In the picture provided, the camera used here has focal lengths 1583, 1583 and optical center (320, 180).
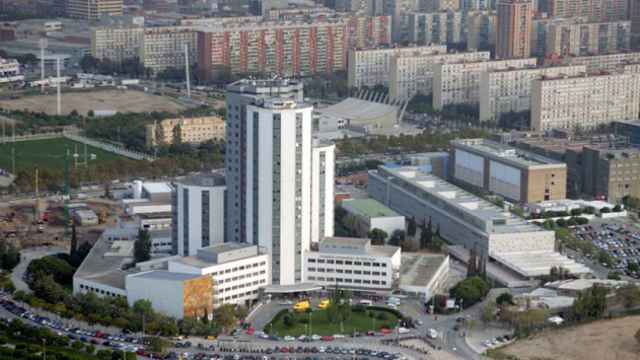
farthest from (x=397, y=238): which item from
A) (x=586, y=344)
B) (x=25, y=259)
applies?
(x=25, y=259)

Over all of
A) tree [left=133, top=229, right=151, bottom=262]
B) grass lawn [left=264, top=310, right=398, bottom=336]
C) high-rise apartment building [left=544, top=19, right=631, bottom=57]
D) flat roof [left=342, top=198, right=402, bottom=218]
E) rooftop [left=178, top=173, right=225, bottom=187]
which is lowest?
grass lawn [left=264, top=310, right=398, bottom=336]

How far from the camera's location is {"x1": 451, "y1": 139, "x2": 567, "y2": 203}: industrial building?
21.7m

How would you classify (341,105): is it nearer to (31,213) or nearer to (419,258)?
(31,213)

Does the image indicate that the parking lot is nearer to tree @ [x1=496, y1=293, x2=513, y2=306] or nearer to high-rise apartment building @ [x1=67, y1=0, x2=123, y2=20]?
tree @ [x1=496, y1=293, x2=513, y2=306]

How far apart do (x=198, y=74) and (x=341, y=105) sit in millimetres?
5084

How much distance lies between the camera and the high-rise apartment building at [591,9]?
37.4 m

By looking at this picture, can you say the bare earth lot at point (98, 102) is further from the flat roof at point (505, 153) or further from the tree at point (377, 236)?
the tree at point (377, 236)

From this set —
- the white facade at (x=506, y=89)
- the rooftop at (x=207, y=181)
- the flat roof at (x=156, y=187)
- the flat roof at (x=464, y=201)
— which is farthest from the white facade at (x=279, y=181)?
the white facade at (x=506, y=89)

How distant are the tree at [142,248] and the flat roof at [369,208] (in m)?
3.12

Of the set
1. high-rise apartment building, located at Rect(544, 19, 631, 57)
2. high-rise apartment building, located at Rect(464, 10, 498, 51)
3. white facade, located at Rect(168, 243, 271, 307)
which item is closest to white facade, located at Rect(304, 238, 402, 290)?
white facade, located at Rect(168, 243, 271, 307)

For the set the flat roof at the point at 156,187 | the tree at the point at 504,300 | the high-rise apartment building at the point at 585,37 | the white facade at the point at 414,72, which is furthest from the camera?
the high-rise apartment building at the point at 585,37

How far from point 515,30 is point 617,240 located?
13.8 metres

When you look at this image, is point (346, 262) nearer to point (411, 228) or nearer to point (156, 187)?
point (411, 228)

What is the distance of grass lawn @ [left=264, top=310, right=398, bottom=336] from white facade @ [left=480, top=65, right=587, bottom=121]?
1257 cm
